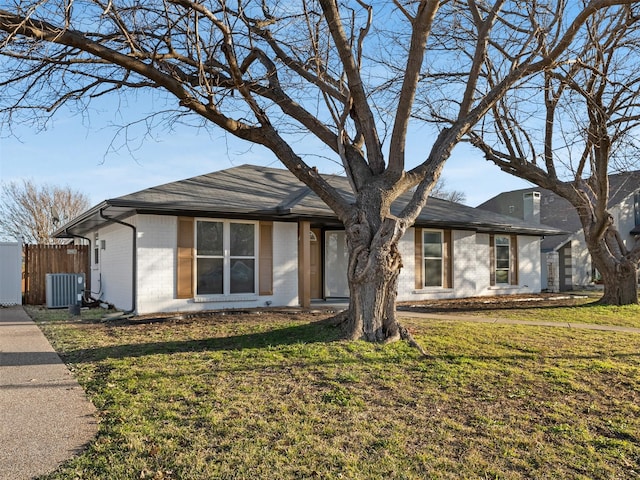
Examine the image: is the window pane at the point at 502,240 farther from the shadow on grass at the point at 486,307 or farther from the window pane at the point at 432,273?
the shadow on grass at the point at 486,307

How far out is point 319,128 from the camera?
27.9ft

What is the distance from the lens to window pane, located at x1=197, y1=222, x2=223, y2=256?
39.2ft

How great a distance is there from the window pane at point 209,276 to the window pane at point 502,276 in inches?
422

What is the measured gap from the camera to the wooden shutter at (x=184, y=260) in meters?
11.5

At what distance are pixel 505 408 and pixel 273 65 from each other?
6347 mm

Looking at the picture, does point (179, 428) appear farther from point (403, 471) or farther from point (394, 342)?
point (394, 342)

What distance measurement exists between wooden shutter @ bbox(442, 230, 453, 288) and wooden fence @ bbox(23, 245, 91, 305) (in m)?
12.3

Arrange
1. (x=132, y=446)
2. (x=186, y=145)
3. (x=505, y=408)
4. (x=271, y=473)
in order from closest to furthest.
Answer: (x=271, y=473), (x=132, y=446), (x=505, y=408), (x=186, y=145)

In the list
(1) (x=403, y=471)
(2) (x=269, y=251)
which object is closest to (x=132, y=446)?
(1) (x=403, y=471)

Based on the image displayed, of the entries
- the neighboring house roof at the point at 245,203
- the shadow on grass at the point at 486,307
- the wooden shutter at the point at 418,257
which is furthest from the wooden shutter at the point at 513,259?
the wooden shutter at the point at 418,257

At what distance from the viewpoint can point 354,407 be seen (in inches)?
187

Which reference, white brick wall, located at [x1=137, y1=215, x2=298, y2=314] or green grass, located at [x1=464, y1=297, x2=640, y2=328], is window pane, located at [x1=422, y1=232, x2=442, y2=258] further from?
white brick wall, located at [x1=137, y1=215, x2=298, y2=314]

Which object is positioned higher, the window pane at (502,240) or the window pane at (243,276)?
the window pane at (502,240)

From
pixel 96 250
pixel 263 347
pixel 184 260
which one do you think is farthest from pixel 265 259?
pixel 96 250
